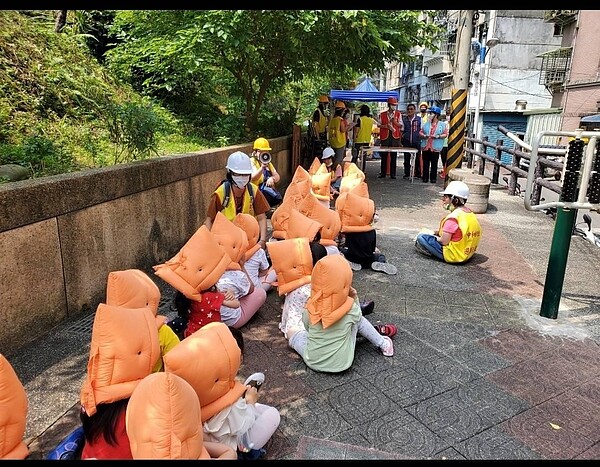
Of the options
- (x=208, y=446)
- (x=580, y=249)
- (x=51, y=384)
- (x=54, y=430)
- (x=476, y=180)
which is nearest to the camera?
(x=208, y=446)

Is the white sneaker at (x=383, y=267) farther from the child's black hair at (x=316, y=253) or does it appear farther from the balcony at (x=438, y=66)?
the balcony at (x=438, y=66)

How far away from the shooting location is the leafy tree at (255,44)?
23.6 ft

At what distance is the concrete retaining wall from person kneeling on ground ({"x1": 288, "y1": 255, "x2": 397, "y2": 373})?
6.42 ft

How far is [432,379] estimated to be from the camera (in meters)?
3.25

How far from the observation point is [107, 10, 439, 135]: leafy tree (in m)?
7.19

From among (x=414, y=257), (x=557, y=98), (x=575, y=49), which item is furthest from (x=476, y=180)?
(x=557, y=98)

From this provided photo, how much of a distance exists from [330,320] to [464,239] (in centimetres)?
307

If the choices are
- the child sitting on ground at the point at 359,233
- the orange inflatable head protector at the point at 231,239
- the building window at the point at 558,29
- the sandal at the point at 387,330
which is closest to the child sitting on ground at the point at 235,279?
the orange inflatable head protector at the point at 231,239

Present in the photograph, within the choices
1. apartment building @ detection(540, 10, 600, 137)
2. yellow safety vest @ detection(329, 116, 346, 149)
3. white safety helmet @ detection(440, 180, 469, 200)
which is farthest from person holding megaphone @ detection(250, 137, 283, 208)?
apartment building @ detection(540, 10, 600, 137)

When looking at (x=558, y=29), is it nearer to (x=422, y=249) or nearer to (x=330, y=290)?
(x=422, y=249)

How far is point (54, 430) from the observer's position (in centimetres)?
266

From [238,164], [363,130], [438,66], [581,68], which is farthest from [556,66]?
[238,164]
